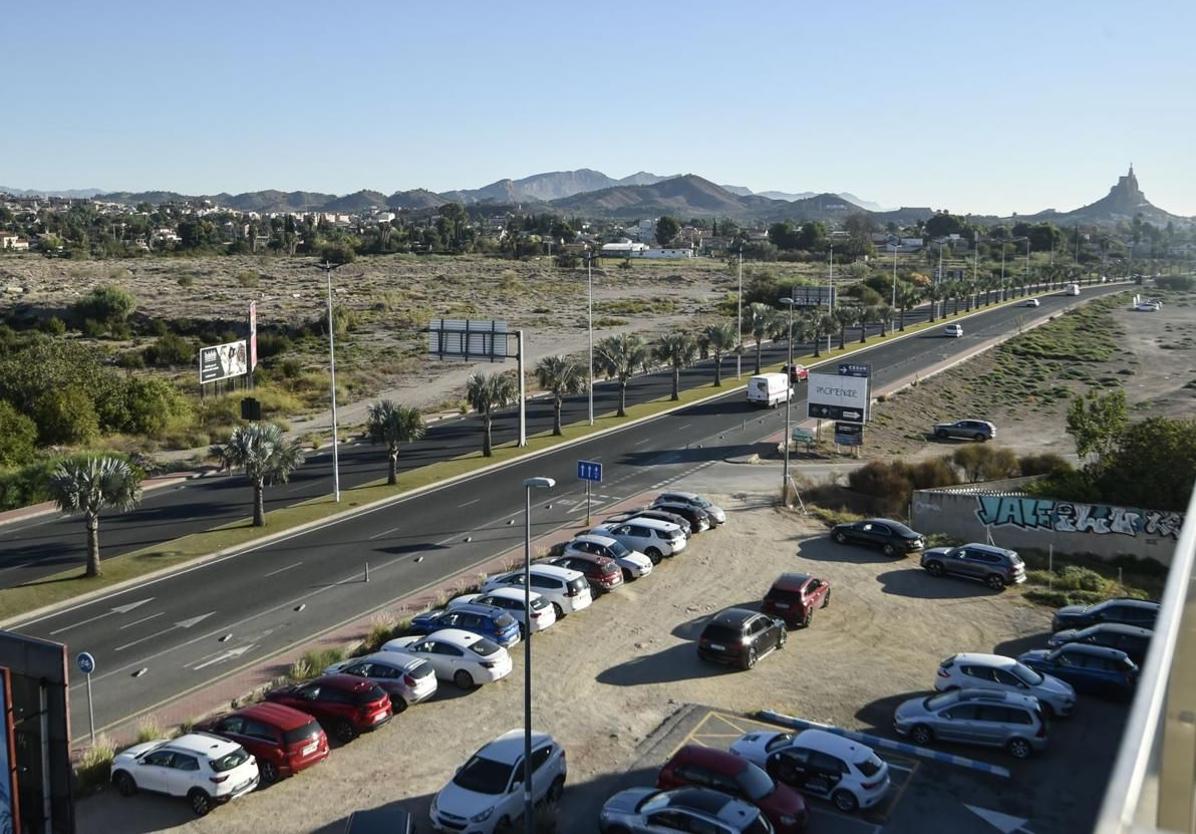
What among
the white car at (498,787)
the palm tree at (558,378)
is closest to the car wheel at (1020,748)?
the white car at (498,787)

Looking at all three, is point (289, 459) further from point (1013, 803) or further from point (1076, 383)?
point (1076, 383)

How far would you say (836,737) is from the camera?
18.4 metres

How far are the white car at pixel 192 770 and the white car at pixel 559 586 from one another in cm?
993

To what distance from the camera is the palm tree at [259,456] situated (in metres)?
33.6

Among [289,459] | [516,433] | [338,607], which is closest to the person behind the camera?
[338,607]

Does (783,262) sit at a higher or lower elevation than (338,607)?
higher

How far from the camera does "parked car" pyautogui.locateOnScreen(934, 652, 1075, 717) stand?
21.2m

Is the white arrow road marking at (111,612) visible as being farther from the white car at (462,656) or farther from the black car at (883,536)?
the black car at (883,536)

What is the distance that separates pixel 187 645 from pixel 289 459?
1031 cm

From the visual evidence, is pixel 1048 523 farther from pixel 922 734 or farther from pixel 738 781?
pixel 738 781

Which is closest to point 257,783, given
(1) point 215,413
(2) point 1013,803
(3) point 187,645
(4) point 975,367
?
(3) point 187,645

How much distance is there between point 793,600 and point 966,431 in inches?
1323

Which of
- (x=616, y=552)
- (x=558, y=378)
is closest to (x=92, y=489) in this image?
(x=616, y=552)

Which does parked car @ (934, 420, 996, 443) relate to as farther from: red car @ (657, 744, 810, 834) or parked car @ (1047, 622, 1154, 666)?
red car @ (657, 744, 810, 834)
